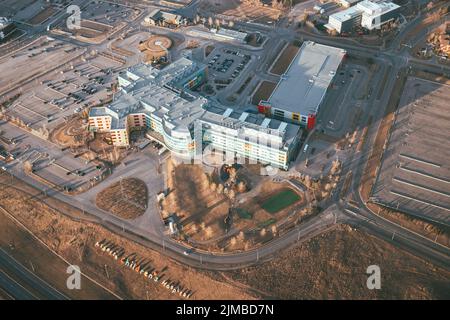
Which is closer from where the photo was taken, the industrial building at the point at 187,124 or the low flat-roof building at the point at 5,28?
the industrial building at the point at 187,124

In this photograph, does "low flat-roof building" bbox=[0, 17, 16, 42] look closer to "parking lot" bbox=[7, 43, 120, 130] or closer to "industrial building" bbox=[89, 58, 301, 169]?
"parking lot" bbox=[7, 43, 120, 130]

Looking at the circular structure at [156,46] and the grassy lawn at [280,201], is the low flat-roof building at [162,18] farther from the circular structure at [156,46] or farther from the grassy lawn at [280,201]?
the grassy lawn at [280,201]

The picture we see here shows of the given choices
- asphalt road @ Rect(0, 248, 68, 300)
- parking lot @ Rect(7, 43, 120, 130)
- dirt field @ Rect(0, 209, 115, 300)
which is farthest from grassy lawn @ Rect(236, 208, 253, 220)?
parking lot @ Rect(7, 43, 120, 130)

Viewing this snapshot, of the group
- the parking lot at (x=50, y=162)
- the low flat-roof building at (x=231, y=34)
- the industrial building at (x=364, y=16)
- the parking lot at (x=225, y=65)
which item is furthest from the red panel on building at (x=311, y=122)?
Answer: the parking lot at (x=50, y=162)

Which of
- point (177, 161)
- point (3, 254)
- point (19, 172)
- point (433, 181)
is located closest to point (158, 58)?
point (177, 161)

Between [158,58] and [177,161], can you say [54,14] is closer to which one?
[158,58]
